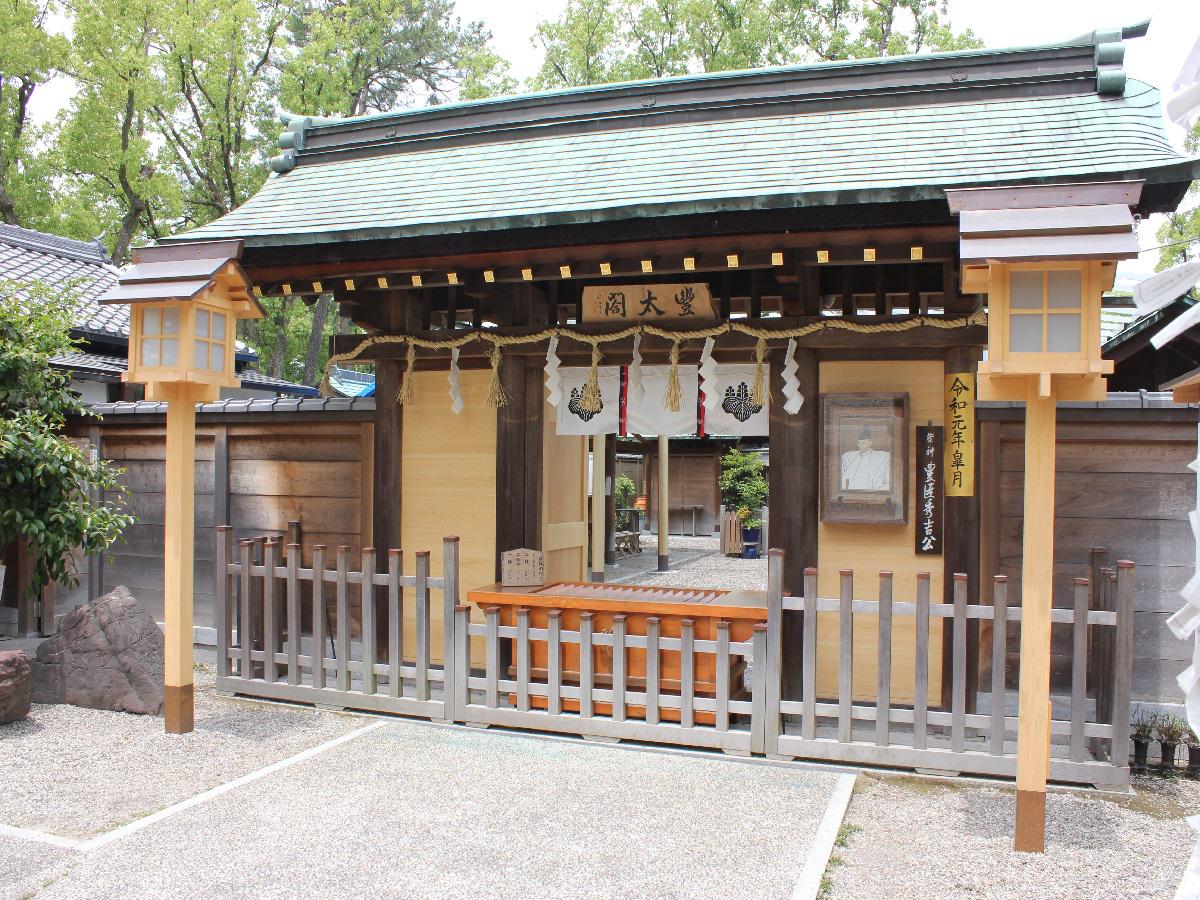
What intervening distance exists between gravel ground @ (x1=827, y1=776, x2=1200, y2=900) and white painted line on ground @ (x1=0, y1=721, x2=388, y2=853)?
10.4ft

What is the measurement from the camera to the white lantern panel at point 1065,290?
4094 mm

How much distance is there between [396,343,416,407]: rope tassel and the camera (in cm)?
685

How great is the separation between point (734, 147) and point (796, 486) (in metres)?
2.43

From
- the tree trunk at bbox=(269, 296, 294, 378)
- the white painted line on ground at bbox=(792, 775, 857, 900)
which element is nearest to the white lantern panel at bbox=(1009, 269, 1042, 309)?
the white painted line on ground at bbox=(792, 775, 857, 900)

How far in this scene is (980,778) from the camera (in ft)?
16.5

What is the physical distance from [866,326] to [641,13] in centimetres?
2309

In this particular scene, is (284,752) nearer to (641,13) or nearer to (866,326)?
(866,326)

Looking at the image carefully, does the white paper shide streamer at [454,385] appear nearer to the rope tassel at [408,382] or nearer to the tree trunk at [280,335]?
the rope tassel at [408,382]

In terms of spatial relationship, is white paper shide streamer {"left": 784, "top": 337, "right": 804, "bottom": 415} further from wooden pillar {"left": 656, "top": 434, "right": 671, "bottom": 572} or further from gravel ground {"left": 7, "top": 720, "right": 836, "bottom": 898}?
wooden pillar {"left": 656, "top": 434, "right": 671, "bottom": 572}

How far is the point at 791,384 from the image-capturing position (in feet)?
19.4

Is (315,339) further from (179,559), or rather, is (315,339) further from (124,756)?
(124,756)

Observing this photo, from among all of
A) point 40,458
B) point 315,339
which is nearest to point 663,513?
point 40,458

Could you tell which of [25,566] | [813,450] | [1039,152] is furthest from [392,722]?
[1039,152]

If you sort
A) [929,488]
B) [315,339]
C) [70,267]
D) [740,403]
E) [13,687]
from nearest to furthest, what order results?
[929,488], [13,687], [740,403], [70,267], [315,339]
